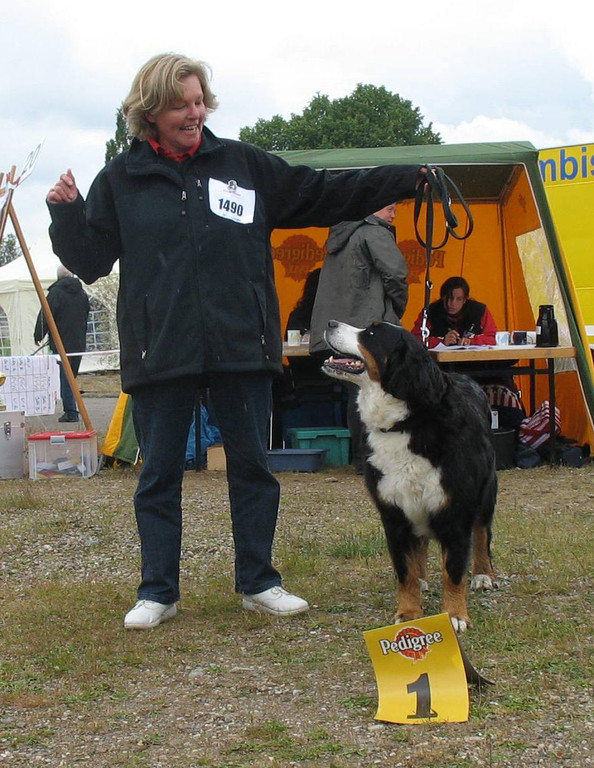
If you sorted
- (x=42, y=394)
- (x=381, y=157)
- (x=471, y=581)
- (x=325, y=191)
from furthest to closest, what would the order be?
(x=42, y=394) → (x=381, y=157) → (x=471, y=581) → (x=325, y=191)

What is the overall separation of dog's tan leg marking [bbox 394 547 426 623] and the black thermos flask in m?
4.18

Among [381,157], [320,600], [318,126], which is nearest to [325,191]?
[320,600]

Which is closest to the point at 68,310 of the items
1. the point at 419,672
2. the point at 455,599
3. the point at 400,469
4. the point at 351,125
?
the point at 400,469

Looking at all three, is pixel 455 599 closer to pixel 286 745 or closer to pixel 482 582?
pixel 482 582

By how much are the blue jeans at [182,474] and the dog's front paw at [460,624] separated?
0.69 m

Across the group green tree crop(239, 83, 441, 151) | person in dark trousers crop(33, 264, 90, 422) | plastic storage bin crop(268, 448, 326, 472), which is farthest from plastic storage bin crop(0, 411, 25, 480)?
green tree crop(239, 83, 441, 151)

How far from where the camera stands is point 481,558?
3.95 meters

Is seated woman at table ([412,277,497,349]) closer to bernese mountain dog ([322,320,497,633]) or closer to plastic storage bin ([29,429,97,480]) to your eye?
plastic storage bin ([29,429,97,480])

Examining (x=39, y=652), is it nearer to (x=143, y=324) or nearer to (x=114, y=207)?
(x=143, y=324)

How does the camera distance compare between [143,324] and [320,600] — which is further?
[320,600]

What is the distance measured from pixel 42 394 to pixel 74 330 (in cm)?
334

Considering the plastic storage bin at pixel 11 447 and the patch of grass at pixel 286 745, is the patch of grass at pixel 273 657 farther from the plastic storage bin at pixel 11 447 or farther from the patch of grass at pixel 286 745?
the plastic storage bin at pixel 11 447

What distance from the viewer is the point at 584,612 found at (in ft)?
11.4

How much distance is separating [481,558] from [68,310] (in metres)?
9.21
